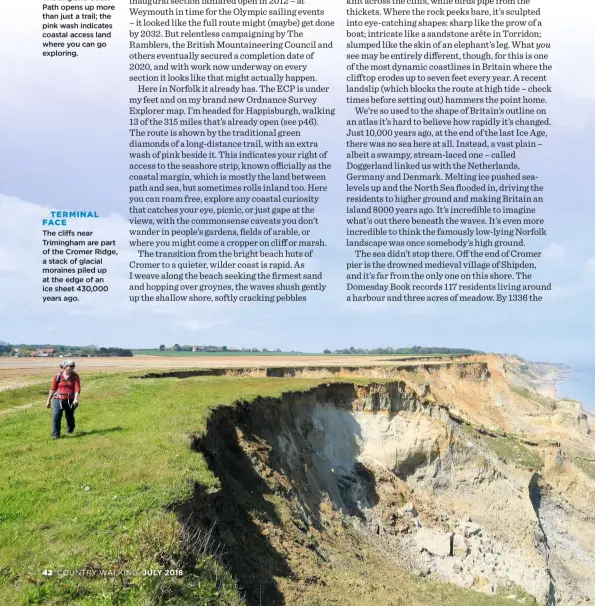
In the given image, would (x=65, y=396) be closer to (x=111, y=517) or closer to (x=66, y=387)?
(x=66, y=387)

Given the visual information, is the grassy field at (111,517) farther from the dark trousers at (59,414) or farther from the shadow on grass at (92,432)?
the dark trousers at (59,414)

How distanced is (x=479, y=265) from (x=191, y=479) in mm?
20206

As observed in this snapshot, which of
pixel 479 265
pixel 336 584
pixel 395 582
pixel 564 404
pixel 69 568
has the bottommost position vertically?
pixel 564 404

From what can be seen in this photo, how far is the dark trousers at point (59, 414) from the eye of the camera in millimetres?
12461

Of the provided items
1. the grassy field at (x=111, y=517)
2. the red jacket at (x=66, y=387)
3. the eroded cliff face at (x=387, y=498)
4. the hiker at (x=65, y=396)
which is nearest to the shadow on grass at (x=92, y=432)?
the grassy field at (x=111, y=517)

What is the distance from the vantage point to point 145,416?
1511 centimetres

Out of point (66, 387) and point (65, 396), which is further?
point (66, 387)

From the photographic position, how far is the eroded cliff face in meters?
12.7

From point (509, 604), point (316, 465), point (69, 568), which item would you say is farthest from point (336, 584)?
point (316, 465)

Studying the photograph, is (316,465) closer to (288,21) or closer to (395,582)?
(395,582)

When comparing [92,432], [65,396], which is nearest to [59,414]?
[65,396]

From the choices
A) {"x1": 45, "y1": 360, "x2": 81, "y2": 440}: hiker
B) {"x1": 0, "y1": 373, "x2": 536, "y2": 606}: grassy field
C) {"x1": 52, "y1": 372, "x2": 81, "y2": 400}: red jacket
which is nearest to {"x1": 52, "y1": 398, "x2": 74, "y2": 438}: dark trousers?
{"x1": 45, "y1": 360, "x2": 81, "y2": 440}: hiker

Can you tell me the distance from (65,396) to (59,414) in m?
0.52

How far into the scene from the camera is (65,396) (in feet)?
42.4
